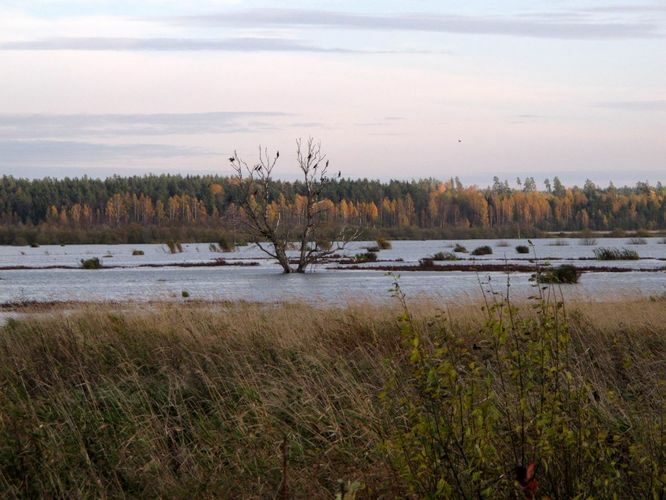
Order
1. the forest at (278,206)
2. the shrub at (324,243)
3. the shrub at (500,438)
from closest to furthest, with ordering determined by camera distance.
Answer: the shrub at (500,438)
the shrub at (324,243)
the forest at (278,206)

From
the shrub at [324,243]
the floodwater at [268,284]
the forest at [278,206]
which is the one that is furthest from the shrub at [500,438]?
the forest at [278,206]

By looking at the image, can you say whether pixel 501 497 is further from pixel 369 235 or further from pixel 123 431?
pixel 369 235

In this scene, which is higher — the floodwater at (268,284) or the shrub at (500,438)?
the shrub at (500,438)

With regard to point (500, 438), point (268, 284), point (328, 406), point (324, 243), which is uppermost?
point (500, 438)

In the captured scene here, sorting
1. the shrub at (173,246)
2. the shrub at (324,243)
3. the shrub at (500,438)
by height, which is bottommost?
the shrub at (173,246)

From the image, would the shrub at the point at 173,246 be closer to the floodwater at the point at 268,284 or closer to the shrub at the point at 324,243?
the shrub at the point at 324,243

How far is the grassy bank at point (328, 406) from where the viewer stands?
599 cm

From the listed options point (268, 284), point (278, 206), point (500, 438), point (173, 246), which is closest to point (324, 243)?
point (268, 284)

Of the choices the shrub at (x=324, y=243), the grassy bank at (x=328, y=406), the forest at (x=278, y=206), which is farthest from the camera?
the forest at (x=278, y=206)

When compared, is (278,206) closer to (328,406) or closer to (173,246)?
(173,246)

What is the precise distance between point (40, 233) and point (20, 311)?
99.2 meters

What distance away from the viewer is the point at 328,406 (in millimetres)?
8992

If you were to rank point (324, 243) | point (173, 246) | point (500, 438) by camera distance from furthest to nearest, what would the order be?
point (173, 246) → point (324, 243) → point (500, 438)

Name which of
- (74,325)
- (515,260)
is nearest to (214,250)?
(515,260)
